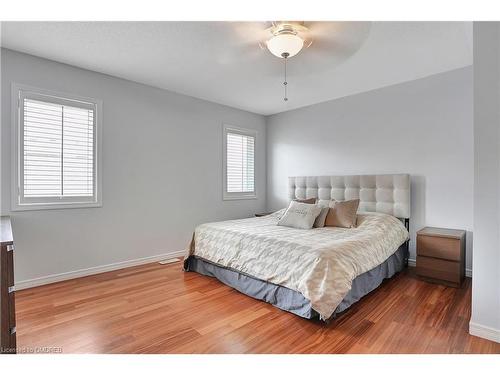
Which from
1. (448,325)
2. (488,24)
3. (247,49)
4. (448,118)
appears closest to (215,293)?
(448,325)

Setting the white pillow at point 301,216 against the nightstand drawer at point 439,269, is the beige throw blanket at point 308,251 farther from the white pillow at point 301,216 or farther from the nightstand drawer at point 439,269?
the nightstand drawer at point 439,269

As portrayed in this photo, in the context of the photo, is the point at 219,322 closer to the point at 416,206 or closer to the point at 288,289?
Result: the point at 288,289

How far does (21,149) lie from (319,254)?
124 inches

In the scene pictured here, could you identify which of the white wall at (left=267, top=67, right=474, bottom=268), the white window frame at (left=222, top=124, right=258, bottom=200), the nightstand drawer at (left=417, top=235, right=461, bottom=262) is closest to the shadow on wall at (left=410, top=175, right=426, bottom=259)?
the white wall at (left=267, top=67, right=474, bottom=268)

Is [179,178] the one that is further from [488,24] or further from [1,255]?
[488,24]

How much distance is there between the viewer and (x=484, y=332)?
6.29 ft

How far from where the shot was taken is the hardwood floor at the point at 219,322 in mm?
1835

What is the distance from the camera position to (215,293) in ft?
9.15

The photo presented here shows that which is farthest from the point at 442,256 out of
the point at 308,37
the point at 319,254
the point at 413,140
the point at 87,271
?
the point at 87,271

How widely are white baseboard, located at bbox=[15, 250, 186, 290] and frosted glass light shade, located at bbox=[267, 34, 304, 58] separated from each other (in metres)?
3.12

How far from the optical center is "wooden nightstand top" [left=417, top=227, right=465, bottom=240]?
292 cm
